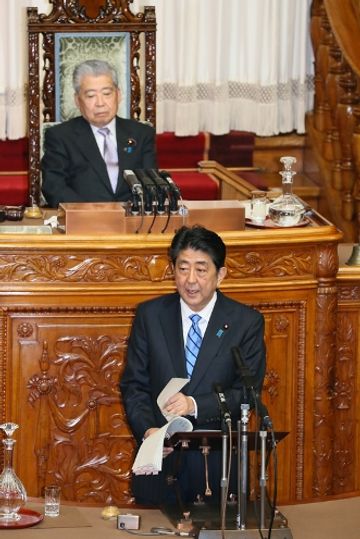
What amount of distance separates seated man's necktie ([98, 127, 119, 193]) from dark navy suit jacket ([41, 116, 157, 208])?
0.09 ft

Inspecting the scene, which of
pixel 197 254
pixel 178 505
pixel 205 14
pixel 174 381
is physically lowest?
pixel 178 505

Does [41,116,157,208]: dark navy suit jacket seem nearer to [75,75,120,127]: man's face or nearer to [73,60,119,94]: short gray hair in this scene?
[75,75,120,127]: man's face

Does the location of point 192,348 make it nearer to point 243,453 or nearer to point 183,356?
point 183,356

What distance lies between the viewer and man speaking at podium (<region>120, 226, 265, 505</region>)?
5359 mm

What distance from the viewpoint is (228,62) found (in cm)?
1001

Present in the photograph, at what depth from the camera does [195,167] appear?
33.0 feet

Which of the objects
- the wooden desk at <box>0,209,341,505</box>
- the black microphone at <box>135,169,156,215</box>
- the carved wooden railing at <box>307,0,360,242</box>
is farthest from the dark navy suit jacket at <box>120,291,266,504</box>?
the carved wooden railing at <box>307,0,360,242</box>

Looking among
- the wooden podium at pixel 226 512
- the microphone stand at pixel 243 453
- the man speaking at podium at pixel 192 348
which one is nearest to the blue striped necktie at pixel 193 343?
the man speaking at podium at pixel 192 348

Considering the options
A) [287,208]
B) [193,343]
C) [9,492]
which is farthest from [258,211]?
[9,492]

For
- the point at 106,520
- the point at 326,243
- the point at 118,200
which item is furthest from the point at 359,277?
the point at 106,520

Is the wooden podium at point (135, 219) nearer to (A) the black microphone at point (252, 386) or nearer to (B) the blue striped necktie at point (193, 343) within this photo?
(B) the blue striped necktie at point (193, 343)

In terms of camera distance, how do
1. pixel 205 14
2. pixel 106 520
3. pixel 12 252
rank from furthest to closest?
pixel 205 14
pixel 12 252
pixel 106 520

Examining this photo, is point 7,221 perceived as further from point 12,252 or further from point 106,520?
point 106,520

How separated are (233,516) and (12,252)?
1.93 meters
